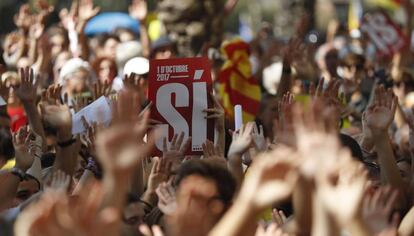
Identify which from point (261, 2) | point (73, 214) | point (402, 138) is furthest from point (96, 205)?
point (261, 2)

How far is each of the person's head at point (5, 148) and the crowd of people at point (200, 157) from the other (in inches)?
0.4

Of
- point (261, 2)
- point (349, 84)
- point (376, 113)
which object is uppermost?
point (376, 113)

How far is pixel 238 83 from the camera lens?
1139cm

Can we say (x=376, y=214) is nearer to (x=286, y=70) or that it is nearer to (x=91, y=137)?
(x=91, y=137)

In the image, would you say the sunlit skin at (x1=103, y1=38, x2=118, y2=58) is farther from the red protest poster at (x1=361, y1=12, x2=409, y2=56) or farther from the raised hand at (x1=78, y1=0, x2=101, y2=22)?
the red protest poster at (x1=361, y1=12, x2=409, y2=56)

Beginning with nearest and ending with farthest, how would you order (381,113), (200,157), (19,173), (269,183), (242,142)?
(269,183), (242,142), (19,173), (381,113), (200,157)

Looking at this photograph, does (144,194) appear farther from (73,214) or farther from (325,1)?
(325,1)

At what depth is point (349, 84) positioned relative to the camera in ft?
39.1

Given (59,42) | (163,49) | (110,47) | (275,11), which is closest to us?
(163,49)

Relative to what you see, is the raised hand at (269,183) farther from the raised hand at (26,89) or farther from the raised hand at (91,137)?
the raised hand at (26,89)

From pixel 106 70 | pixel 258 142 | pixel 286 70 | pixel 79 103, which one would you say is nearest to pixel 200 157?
pixel 258 142

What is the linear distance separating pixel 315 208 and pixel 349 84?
7.14 meters

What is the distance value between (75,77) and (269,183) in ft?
22.2

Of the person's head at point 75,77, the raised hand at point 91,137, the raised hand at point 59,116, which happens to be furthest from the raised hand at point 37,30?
the raised hand at point 91,137
